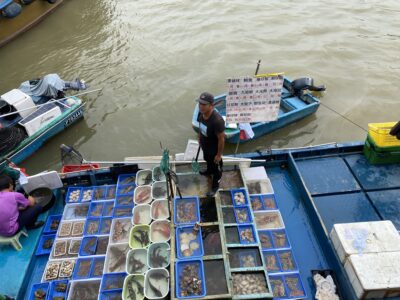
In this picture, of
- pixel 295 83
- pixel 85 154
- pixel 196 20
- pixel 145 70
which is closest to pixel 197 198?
pixel 85 154

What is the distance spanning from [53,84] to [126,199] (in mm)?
5699

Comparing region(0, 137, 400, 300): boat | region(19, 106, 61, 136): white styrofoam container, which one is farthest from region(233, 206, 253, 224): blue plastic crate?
region(19, 106, 61, 136): white styrofoam container

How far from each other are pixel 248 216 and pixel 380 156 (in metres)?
3.24

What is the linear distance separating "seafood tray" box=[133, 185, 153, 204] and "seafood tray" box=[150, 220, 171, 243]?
60cm

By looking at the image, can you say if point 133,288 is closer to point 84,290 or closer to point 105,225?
point 84,290

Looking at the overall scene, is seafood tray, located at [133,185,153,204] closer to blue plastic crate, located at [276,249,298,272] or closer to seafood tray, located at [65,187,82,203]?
seafood tray, located at [65,187,82,203]

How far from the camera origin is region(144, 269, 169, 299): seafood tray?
4285 mm

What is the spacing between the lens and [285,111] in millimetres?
9812

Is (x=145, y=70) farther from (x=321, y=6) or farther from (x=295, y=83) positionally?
(x=321, y=6)

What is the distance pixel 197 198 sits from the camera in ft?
17.2

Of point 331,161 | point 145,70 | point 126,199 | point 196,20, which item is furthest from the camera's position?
point 196,20

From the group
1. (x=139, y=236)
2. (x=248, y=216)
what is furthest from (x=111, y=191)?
(x=248, y=216)

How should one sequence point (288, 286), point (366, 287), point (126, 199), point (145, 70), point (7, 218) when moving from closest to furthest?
point (366, 287), point (288, 286), point (7, 218), point (126, 199), point (145, 70)

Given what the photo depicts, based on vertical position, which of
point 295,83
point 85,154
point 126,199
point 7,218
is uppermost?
point 7,218
